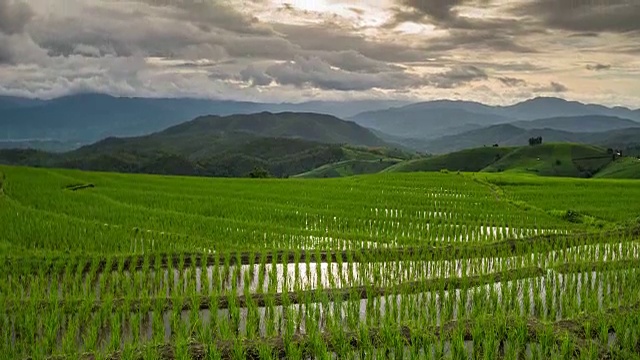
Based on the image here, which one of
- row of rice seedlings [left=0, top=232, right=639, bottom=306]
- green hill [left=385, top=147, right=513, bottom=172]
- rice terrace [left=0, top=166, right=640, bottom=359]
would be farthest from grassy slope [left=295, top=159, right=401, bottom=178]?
row of rice seedlings [left=0, top=232, right=639, bottom=306]

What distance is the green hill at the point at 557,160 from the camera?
88312 millimetres

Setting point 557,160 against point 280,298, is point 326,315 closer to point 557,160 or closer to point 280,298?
point 280,298

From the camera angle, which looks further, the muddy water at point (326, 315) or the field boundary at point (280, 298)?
the field boundary at point (280, 298)

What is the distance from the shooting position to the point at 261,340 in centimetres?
747

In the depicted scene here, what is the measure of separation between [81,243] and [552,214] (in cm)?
1671

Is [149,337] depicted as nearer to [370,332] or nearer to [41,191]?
[370,332]

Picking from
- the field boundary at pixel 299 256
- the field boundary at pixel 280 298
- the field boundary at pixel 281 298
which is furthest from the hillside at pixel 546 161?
the field boundary at pixel 280 298

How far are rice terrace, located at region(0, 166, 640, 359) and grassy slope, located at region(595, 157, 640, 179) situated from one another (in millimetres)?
49642

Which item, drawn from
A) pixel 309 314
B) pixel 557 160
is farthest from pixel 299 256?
pixel 557 160

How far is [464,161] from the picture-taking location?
131875 millimetres

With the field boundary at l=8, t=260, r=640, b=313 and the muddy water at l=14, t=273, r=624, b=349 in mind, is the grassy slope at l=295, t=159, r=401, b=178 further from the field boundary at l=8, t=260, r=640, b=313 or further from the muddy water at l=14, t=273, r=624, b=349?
the muddy water at l=14, t=273, r=624, b=349

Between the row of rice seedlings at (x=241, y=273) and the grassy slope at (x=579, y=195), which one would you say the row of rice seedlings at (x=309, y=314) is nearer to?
the row of rice seedlings at (x=241, y=273)

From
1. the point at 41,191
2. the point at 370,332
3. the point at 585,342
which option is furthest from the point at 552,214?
the point at 41,191

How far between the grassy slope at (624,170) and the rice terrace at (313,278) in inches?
1954
